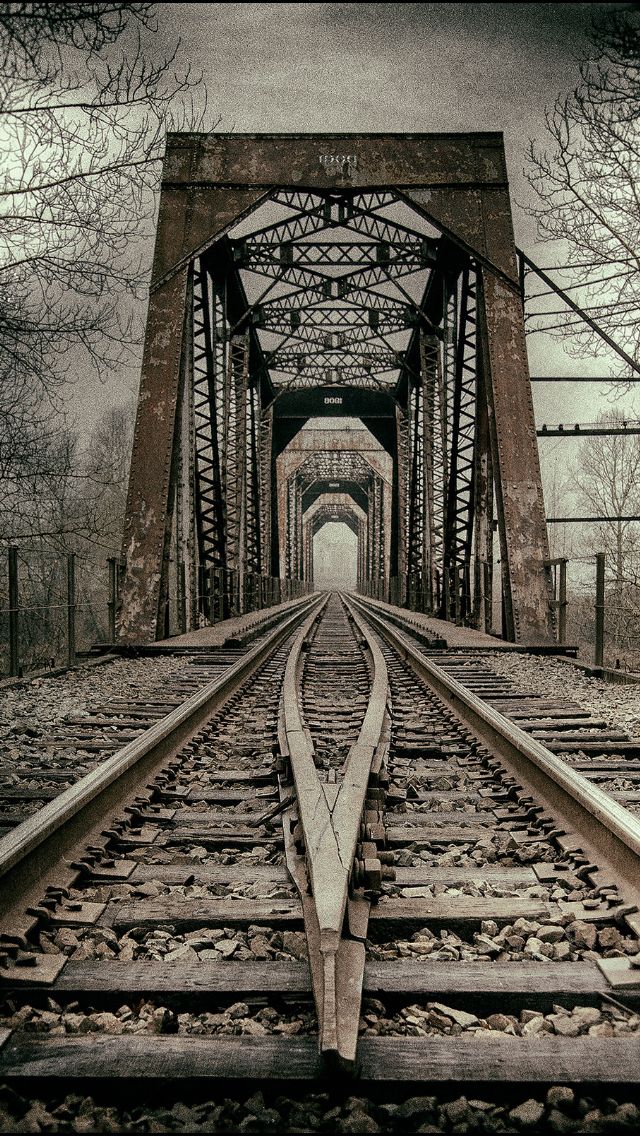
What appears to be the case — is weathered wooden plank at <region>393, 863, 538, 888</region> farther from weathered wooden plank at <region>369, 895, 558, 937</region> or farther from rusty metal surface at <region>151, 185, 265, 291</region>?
rusty metal surface at <region>151, 185, 265, 291</region>

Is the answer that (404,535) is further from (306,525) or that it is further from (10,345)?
(306,525)

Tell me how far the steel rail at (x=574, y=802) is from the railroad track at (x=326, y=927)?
0.01 m

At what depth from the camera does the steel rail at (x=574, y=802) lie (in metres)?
2.44

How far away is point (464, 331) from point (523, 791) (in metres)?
11.7

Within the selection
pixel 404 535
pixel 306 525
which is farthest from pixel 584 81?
pixel 306 525

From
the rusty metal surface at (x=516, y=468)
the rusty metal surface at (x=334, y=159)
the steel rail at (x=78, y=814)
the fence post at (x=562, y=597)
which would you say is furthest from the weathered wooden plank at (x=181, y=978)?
the rusty metal surface at (x=334, y=159)

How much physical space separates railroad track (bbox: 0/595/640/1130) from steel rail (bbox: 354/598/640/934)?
1 cm

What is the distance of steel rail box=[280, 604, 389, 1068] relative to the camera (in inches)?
59.7

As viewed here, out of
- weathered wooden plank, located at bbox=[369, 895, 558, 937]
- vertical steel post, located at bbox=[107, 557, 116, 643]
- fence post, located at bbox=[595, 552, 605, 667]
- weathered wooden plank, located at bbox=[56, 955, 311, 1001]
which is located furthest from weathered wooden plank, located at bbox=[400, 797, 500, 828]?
A: vertical steel post, located at bbox=[107, 557, 116, 643]

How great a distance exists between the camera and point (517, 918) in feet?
7.23

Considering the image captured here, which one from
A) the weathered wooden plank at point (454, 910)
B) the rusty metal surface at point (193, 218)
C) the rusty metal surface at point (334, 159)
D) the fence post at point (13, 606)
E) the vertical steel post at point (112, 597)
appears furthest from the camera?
the rusty metal surface at point (334, 159)

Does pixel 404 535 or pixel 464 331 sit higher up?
pixel 464 331

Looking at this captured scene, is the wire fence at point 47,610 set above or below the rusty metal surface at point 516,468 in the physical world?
below

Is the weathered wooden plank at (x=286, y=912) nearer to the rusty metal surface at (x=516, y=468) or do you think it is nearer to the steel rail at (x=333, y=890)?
the steel rail at (x=333, y=890)
